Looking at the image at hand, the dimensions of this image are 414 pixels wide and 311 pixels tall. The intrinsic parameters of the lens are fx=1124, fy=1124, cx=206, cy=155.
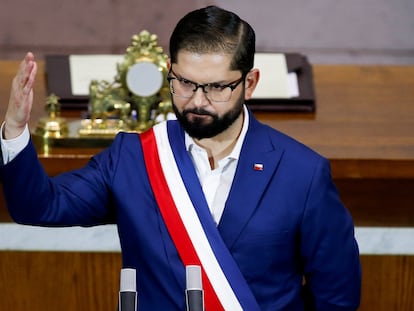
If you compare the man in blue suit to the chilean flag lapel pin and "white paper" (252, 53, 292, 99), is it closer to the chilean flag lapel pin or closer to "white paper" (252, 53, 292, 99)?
the chilean flag lapel pin

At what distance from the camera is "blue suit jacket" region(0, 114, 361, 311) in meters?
1.50

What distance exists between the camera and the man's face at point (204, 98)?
141 centimetres

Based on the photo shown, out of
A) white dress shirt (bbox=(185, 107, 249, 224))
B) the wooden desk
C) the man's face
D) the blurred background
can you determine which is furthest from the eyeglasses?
the blurred background

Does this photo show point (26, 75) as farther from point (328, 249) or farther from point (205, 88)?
point (328, 249)

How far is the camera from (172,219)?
1.52 metres

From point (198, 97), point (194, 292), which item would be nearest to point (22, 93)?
point (198, 97)

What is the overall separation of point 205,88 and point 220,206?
0.19 meters

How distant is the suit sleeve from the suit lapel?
7 centimetres

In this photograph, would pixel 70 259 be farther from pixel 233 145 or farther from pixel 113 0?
pixel 113 0

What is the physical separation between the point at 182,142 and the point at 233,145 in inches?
2.9

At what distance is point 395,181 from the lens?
6.86ft

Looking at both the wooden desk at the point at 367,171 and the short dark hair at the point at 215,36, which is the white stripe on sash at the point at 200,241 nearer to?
the short dark hair at the point at 215,36

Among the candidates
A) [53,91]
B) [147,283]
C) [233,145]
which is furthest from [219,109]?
[53,91]

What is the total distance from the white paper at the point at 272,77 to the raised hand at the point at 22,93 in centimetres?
97
